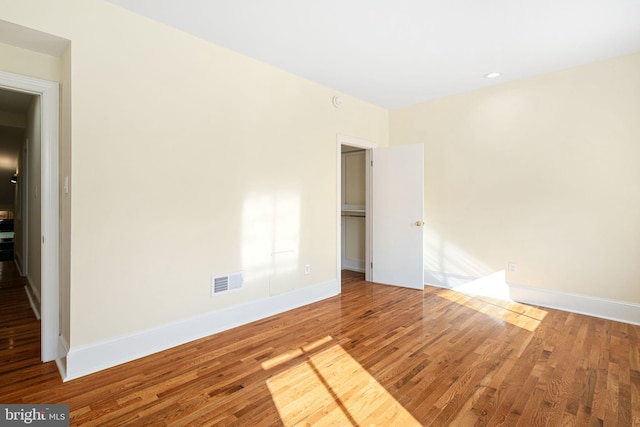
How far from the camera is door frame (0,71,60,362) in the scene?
2404 mm

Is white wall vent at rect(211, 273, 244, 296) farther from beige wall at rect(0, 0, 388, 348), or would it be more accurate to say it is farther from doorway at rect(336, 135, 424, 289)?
doorway at rect(336, 135, 424, 289)

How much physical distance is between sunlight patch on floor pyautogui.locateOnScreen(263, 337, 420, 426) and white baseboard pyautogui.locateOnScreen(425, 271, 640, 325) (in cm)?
259

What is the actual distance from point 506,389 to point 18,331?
4.07m

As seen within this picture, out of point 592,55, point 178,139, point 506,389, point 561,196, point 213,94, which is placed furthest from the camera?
point 561,196

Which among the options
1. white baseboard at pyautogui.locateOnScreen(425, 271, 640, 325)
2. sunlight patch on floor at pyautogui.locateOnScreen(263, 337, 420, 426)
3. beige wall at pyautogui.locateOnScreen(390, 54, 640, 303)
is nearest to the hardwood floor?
sunlight patch on floor at pyautogui.locateOnScreen(263, 337, 420, 426)

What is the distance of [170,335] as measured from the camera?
2678 mm

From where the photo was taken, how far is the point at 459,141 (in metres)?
4.41

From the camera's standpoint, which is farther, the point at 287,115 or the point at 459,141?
the point at 459,141

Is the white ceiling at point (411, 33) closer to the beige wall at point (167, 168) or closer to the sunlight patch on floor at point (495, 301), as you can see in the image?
the beige wall at point (167, 168)

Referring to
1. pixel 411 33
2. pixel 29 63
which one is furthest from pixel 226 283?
pixel 411 33

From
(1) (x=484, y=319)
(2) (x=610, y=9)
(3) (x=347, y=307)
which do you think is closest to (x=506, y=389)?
(1) (x=484, y=319)

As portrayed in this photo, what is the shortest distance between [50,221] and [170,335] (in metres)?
1.26

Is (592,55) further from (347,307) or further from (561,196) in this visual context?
(347,307)

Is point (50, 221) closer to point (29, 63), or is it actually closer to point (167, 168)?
point (167, 168)
